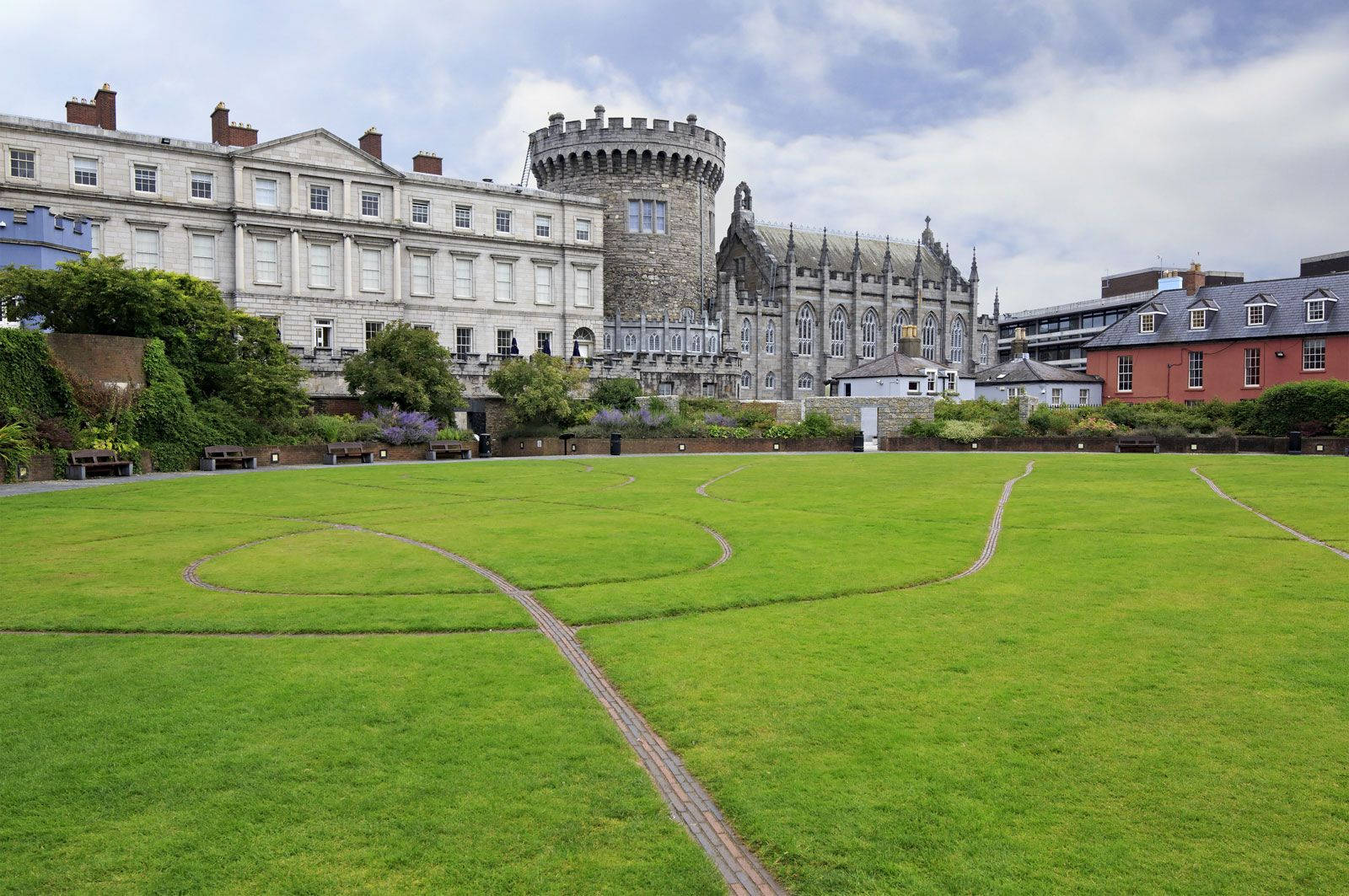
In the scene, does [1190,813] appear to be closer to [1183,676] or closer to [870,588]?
[1183,676]

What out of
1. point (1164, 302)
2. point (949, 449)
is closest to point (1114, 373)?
point (1164, 302)

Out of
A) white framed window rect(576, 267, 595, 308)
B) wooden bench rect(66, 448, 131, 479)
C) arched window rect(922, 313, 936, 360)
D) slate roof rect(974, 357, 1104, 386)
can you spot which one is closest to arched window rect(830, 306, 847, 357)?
arched window rect(922, 313, 936, 360)

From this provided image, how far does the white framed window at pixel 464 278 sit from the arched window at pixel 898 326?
40.1m

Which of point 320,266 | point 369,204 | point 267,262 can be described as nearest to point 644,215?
point 369,204

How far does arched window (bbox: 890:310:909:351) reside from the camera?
8194cm

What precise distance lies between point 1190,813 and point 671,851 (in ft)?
10.3

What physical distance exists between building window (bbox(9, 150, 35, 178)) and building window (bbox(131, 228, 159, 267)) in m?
4.66

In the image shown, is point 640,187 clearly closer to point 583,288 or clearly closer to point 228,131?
point 583,288

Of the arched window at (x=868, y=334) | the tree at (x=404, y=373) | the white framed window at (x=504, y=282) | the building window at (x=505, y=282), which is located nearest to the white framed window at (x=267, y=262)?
the tree at (x=404, y=373)

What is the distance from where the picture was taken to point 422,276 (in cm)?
5403

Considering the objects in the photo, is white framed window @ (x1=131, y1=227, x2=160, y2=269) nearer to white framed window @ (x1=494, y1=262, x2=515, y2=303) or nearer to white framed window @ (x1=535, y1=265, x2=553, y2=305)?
white framed window @ (x1=494, y1=262, x2=515, y2=303)

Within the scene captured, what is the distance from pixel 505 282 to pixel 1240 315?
139 ft

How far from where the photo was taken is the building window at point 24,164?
43.4 m

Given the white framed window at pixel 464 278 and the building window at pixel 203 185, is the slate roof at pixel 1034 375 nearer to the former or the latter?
the white framed window at pixel 464 278
